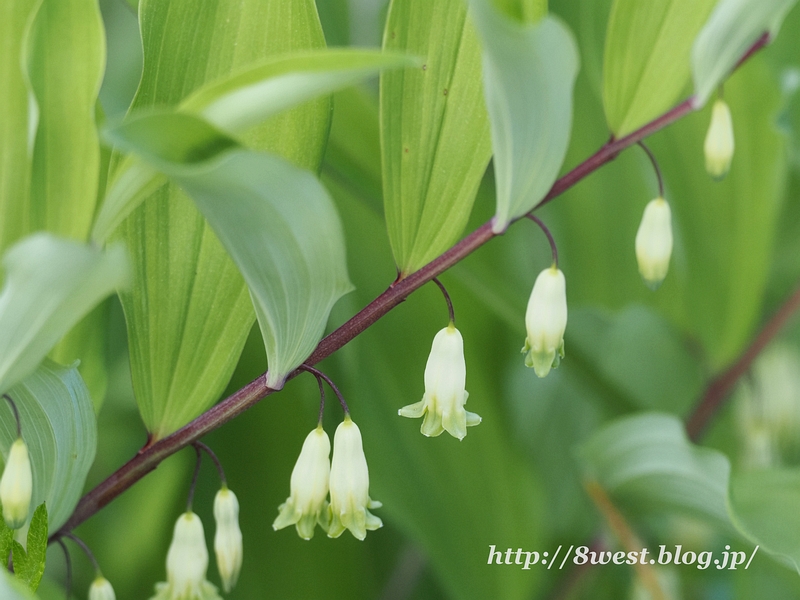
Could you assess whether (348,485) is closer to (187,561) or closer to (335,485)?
(335,485)

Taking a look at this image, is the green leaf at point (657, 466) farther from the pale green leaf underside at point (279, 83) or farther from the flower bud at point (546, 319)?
the pale green leaf underside at point (279, 83)

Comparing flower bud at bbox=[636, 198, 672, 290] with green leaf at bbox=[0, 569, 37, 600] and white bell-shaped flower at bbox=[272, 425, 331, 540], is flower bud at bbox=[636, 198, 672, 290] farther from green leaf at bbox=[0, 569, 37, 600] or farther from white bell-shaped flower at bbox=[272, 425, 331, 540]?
green leaf at bbox=[0, 569, 37, 600]

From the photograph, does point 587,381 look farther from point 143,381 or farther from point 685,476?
point 143,381

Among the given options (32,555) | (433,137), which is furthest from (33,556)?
(433,137)

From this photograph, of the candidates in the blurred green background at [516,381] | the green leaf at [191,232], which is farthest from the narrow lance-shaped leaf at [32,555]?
the blurred green background at [516,381]

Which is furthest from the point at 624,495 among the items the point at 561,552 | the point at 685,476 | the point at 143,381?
the point at 143,381
